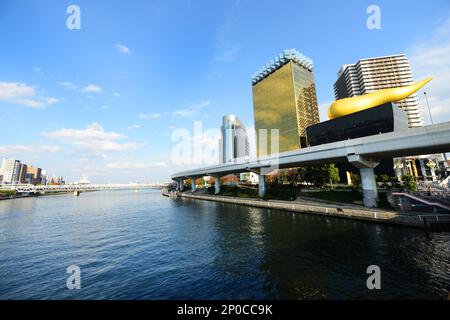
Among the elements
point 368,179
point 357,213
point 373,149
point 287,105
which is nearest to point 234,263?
point 357,213

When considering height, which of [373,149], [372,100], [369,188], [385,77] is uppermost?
[385,77]

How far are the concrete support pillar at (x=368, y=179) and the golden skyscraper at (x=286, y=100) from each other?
85595 mm

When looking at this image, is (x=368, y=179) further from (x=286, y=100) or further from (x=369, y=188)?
(x=286, y=100)

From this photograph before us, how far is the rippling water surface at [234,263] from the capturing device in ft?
40.7

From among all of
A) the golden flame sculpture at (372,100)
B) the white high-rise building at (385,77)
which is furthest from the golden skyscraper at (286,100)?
the golden flame sculpture at (372,100)

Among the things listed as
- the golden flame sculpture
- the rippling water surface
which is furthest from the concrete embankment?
the golden flame sculpture

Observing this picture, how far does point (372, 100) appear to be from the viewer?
164ft

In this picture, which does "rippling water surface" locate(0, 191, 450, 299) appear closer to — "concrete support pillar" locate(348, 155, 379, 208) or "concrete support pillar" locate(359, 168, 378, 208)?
"concrete support pillar" locate(359, 168, 378, 208)

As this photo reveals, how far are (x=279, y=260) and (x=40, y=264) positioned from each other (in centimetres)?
2008

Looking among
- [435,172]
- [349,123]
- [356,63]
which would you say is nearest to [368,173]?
[349,123]

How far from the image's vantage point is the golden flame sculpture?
1813 inches

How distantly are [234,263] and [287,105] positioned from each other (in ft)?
396
